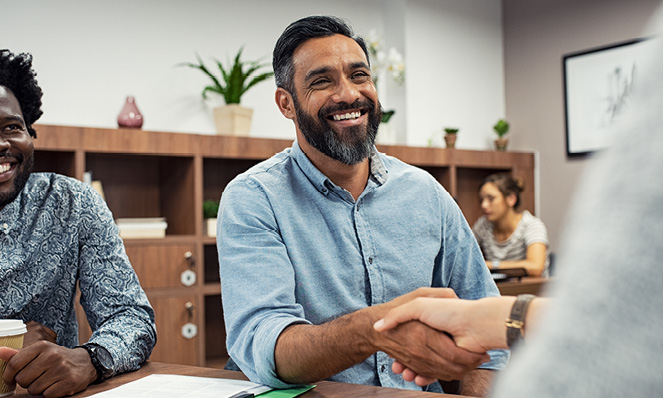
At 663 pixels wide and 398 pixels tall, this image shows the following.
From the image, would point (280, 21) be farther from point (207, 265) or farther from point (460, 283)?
point (460, 283)

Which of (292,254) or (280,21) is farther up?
(280,21)

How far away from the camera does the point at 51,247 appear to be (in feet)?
5.65

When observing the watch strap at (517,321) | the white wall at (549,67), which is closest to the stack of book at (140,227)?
the watch strap at (517,321)

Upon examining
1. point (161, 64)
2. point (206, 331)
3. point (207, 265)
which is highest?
point (161, 64)

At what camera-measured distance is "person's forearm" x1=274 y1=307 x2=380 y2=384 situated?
1.23 meters

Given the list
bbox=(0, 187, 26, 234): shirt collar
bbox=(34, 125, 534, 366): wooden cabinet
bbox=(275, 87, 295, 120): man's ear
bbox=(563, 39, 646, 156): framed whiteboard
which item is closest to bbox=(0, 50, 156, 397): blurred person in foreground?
bbox=(0, 187, 26, 234): shirt collar

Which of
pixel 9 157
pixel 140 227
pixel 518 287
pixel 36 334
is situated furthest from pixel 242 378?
pixel 140 227

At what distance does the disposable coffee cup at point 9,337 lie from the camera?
1224 millimetres

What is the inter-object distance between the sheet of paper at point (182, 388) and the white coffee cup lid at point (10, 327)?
0.20 meters

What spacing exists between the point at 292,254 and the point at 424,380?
1.57ft

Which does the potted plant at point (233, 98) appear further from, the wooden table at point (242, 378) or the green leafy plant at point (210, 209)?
the wooden table at point (242, 378)

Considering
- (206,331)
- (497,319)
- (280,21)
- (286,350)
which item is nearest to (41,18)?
(280,21)

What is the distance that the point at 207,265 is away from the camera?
14.8 feet

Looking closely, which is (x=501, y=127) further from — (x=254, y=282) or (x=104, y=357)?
(x=104, y=357)
